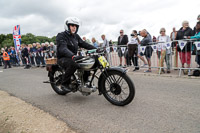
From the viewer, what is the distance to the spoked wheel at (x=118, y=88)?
2.88 m

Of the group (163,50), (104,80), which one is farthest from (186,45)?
(104,80)

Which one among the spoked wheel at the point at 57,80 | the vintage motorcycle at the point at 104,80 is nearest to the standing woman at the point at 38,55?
the spoked wheel at the point at 57,80

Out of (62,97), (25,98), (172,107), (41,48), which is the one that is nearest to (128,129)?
(172,107)

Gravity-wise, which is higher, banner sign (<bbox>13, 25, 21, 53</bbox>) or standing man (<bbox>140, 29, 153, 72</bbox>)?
banner sign (<bbox>13, 25, 21, 53</bbox>)

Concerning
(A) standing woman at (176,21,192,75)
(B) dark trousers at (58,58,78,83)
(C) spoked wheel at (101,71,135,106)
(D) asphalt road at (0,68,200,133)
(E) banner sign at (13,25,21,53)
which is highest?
(E) banner sign at (13,25,21,53)

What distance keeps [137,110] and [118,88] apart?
0.60 meters

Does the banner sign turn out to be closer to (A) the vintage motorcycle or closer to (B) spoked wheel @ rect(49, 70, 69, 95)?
(B) spoked wheel @ rect(49, 70, 69, 95)

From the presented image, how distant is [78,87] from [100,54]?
1033 millimetres

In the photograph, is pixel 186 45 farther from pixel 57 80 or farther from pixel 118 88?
pixel 57 80

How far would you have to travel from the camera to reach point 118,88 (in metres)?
3.12

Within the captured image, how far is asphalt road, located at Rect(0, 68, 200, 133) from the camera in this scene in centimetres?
232

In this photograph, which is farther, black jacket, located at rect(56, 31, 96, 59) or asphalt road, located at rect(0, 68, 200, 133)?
black jacket, located at rect(56, 31, 96, 59)

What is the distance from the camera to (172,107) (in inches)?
115

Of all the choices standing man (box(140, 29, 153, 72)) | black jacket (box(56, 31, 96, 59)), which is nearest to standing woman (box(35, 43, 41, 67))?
standing man (box(140, 29, 153, 72))
